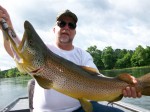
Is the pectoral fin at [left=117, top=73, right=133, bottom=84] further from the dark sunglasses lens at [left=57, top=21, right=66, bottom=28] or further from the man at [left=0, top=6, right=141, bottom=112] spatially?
the dark sunglasses lens at [left=57, top=21, right=66, bottom=28]

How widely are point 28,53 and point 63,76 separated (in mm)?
502

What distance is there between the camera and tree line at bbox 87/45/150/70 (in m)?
91.4

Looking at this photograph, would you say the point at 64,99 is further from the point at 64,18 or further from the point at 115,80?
the point at 64,18

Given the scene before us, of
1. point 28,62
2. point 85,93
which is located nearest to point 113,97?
point 85,93

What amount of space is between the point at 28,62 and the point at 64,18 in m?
1.59

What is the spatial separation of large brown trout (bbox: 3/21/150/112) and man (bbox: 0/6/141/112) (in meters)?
0.74

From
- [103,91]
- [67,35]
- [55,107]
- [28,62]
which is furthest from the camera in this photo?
[67,35]

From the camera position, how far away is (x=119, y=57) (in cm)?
10200

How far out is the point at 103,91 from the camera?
3590 millimetres

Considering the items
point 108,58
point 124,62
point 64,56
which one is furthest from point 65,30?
point 108,58

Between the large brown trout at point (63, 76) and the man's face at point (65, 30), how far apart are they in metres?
1.16

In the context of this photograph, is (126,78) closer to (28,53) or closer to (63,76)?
(63,76)

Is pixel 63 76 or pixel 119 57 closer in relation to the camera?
pixel 63 76

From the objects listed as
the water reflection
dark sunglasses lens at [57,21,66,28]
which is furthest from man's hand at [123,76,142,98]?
the water reflection
